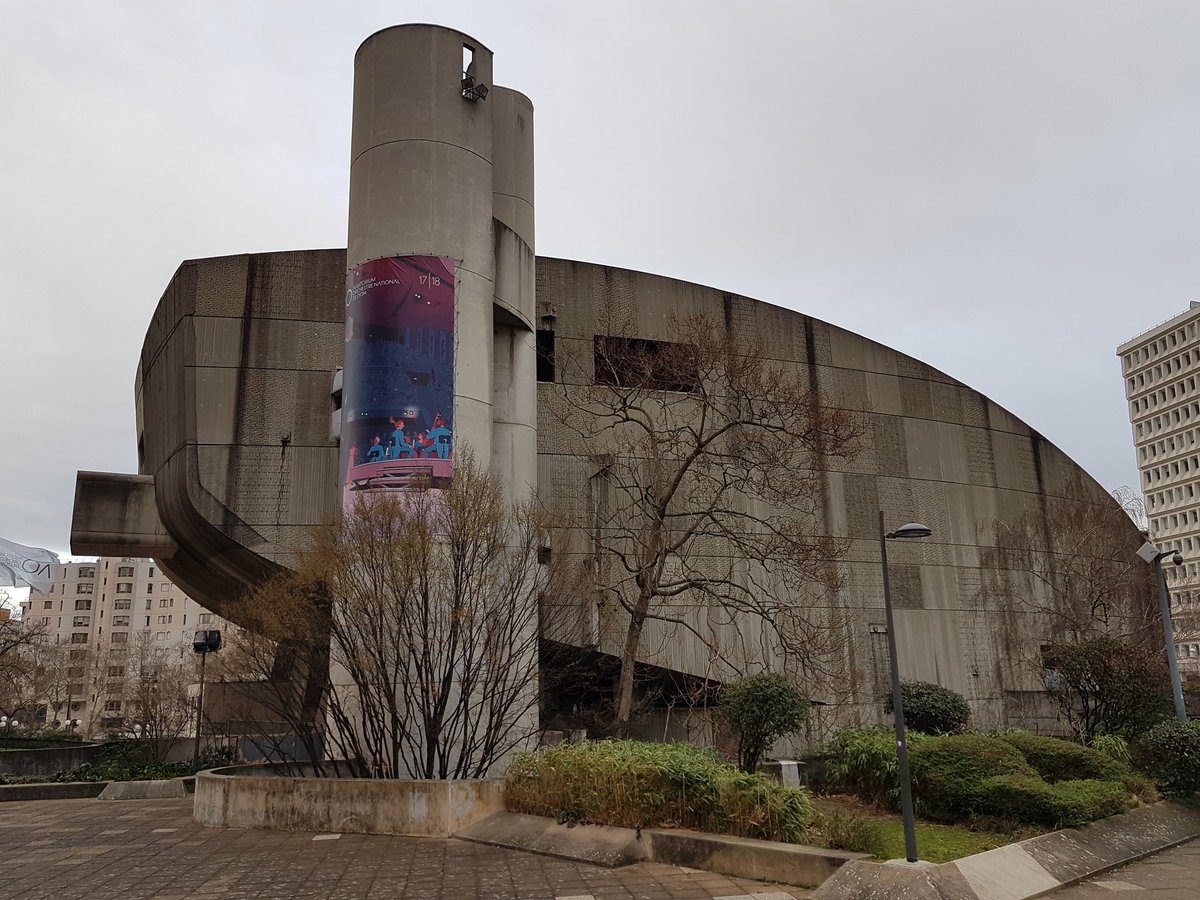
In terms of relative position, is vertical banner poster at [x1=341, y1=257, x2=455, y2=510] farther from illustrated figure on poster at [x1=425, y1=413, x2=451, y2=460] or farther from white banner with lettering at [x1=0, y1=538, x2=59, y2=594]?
white banner with lettering at [x1=0, y1=538, x2=59, y2=594]

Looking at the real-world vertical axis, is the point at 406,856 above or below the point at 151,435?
below

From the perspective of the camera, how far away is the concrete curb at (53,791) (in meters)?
20.4

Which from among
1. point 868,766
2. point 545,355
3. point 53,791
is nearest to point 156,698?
point 53,791

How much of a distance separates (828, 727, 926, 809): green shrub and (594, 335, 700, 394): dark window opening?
9.90 m

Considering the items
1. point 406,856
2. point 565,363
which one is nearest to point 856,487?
point 565,363

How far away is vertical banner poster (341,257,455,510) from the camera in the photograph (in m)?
19.0

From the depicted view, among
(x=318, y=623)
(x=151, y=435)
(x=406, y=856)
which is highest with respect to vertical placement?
(x=151, y=435)

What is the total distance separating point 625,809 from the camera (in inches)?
468

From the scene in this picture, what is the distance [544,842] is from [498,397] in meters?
11.7

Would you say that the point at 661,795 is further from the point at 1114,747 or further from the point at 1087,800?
the point at 1114,747

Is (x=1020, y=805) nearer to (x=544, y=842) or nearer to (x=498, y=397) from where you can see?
(x=544, y=842)

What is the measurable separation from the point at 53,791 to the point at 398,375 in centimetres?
1167

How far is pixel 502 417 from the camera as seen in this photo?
2184 cm

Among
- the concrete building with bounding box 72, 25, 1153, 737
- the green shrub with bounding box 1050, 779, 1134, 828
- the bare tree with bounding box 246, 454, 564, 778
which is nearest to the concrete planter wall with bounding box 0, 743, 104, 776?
the concrete building with bounding box 72, 25, 1153, 737
